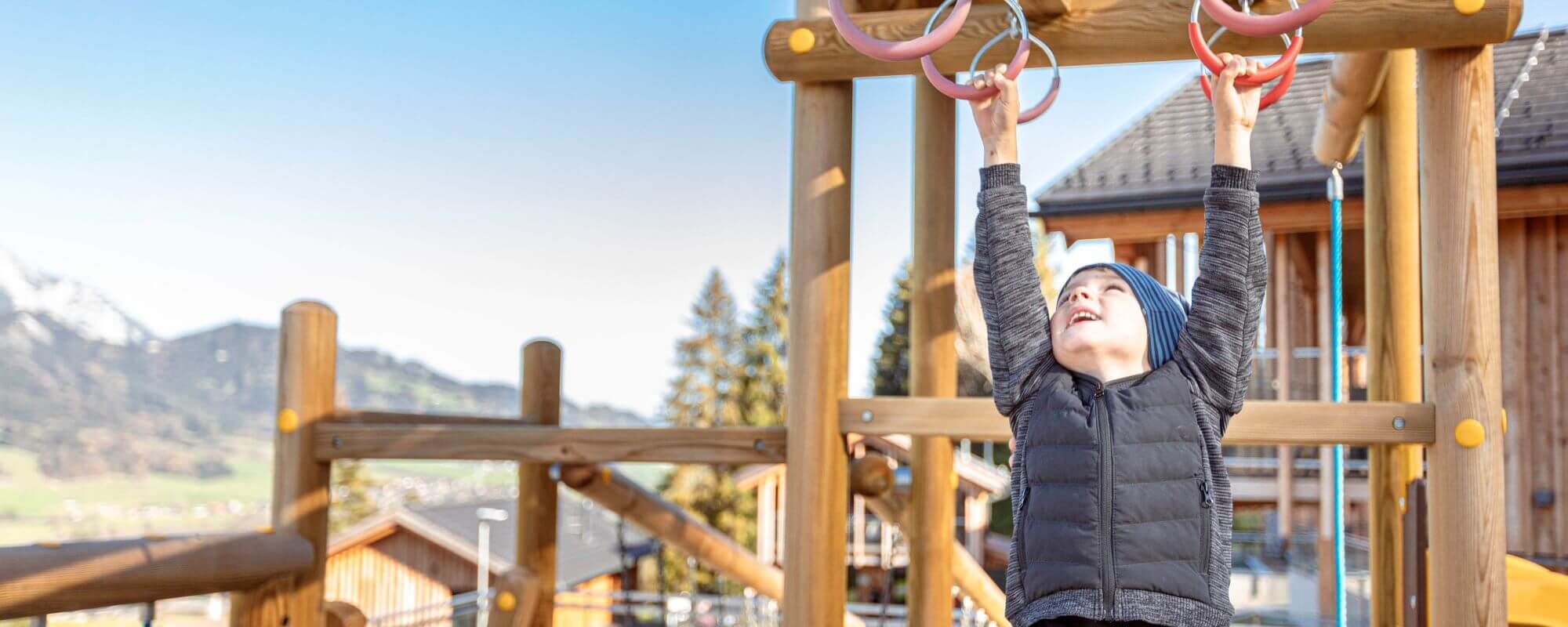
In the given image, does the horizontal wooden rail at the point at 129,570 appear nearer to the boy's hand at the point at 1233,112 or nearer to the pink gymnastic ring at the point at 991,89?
the pink gymnastic ring at the point at 991,89

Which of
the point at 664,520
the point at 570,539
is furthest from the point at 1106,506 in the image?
the point at 570,539

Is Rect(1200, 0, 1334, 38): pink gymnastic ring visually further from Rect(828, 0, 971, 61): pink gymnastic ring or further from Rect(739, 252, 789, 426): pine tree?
Rect(739, 252, 789, 426): pine tree

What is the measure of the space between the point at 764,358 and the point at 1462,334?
41796mm

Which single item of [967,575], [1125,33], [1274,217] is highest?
[1274,217]

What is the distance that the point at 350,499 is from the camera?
4797 cm

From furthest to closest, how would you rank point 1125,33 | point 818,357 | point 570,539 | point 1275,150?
1. point 570,539
2. point 1275,150
3. point 818,357
4. point 1125,33

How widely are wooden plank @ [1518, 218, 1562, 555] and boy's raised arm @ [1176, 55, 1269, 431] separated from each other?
26.6 feet

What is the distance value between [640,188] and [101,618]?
5425 centimetres

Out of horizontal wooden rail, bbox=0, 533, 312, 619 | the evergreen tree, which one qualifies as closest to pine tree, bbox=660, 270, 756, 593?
the evergreen tree

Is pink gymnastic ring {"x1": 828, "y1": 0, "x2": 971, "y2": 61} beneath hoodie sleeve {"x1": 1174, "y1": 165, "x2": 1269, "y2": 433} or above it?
above

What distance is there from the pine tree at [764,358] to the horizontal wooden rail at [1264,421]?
3690cm

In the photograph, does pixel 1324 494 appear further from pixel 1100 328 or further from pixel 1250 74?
pixel 1100 328

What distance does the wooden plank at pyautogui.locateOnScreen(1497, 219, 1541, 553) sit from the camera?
880 cm

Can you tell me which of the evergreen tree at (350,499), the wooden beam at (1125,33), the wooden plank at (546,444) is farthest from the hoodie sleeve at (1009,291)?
the evergreen tree at (350,499)
